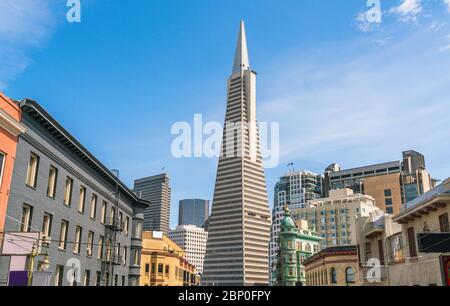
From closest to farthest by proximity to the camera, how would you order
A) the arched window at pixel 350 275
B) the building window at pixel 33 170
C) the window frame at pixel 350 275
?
the building window at pixel 33 170, the window frame at pixel 350 275, the arched window at pixel 350 275

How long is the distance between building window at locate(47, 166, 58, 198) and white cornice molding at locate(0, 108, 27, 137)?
539cm

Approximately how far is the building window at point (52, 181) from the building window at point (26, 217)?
2725 millimetres

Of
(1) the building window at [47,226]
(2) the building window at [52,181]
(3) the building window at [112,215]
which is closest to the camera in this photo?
(1) the building window at [47,226]

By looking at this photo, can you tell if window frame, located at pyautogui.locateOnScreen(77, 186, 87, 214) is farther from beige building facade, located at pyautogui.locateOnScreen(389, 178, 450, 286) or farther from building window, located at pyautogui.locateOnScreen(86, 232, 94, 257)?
beige building facade, located at pyautogui.locateOnScreen(389, 178, 450, 286)

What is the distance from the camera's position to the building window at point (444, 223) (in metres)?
27.4

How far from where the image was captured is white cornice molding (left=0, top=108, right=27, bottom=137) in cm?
2327

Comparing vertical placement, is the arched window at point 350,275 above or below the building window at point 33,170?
below

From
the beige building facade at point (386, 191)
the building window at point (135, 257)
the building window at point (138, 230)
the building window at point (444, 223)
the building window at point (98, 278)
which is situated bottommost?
the building window at point (98, 278)

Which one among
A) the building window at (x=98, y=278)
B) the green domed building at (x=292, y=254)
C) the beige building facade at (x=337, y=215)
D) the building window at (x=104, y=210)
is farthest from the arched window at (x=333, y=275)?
the beige building facade at (x=337, y=215)

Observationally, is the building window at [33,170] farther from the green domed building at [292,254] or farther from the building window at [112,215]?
the green domed building at [292,254]

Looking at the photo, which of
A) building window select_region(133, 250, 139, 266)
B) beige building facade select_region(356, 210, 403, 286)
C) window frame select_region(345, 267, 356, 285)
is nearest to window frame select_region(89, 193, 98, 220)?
building window select_region(133, 250, 139, 266)

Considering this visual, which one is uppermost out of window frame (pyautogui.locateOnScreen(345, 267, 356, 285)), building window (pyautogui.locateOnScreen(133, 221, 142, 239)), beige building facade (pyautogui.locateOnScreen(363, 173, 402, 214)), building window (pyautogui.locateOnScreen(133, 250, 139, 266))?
beige building facade (pyautogui.locateOnScreen(363, 173, 402, 214))
